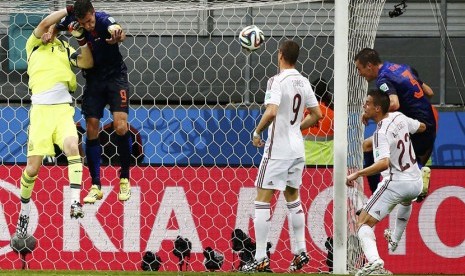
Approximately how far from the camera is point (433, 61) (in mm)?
14992

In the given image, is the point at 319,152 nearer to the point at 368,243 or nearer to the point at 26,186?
the point at 368,243

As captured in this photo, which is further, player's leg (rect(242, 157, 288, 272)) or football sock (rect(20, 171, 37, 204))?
football sock (rect(20, 171, 37, 204))

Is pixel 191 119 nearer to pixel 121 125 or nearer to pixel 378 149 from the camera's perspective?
pixel 121 125

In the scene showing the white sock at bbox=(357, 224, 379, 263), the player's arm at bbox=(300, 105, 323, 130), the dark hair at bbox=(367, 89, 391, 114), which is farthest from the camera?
the player's arm at bbox=(300, 105, 323, 130)

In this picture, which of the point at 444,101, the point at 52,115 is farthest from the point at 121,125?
the point at 444,101

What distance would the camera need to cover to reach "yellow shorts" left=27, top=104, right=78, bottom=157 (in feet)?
38.6

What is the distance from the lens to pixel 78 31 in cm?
1166

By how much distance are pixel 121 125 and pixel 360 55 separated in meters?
2.18

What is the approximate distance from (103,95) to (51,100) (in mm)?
482

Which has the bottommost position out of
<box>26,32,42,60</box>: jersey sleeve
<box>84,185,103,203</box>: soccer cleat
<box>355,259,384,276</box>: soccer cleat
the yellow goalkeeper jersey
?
<box>355,259,384,276</box>: soccer cleat

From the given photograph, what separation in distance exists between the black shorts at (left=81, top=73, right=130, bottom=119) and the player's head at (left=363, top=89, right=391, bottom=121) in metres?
2.21

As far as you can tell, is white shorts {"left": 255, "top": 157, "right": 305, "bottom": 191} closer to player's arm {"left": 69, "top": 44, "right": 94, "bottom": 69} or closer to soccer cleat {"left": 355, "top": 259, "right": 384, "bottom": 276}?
soccer cleat {"left": 355, "top": 259, "right": 384, "bottom": 276}

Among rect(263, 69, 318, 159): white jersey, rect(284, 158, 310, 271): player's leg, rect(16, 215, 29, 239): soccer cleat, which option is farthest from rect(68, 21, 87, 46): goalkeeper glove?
rect(284, 158, 310, 271): player's leg

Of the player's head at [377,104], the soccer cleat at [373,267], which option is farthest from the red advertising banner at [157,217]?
the soccer cleat at [373,267]
